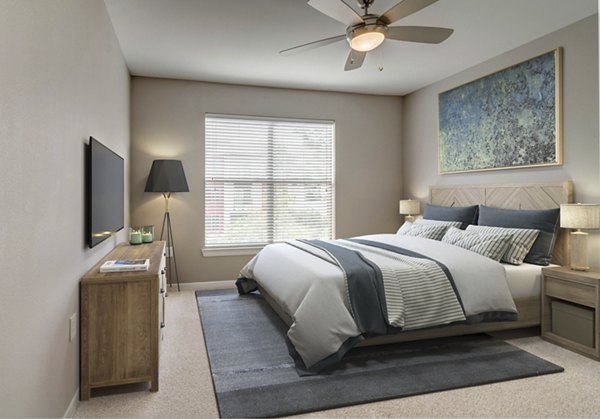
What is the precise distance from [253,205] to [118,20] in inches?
108

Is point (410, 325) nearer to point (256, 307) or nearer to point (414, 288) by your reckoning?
point (414, 288)

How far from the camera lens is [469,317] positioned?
292 centimetres

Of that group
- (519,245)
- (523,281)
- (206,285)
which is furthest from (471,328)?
(206,285)

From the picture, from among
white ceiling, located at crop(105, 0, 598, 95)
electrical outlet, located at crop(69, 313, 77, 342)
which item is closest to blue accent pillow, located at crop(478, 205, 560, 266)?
white ceiling, located at crop(105, 0, 598, 95)

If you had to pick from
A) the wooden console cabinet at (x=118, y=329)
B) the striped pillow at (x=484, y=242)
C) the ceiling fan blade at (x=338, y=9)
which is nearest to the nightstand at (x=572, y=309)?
the striped pillow at (x=484, y=242)

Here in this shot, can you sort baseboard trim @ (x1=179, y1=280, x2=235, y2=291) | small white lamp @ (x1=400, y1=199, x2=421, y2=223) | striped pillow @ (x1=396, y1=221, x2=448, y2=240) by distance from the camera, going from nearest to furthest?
striped pillow @ (x1=396, y1=221, x2=448, y2=240)
baseboard trim @ (x1=179, y1=280, x2=235, y2=291)
small white lamp @ (x1=400, y1=199, x2=421, y2=223)

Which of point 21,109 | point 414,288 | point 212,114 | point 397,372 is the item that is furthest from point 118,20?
point 397,372

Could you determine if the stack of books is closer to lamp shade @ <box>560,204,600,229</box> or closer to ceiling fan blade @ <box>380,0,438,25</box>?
ceiling fan blade @ <box>380,0,438,25</box>

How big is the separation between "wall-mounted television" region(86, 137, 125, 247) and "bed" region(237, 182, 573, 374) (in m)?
1.42

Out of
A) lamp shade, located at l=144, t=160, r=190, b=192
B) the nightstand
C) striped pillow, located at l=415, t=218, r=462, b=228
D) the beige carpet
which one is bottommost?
the beige carpet

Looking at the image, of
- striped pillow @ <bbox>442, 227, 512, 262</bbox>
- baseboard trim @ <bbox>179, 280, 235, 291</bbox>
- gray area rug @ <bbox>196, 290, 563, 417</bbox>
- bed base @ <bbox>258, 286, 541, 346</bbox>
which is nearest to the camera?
gray area rug @ <bbox>196, 290, 563, 417</bbox>

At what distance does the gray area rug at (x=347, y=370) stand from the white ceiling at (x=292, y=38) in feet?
8.91

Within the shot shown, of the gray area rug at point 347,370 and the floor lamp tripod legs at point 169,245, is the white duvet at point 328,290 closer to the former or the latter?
the gray area rug at point 347,370

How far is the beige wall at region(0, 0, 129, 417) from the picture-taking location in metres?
1.33
